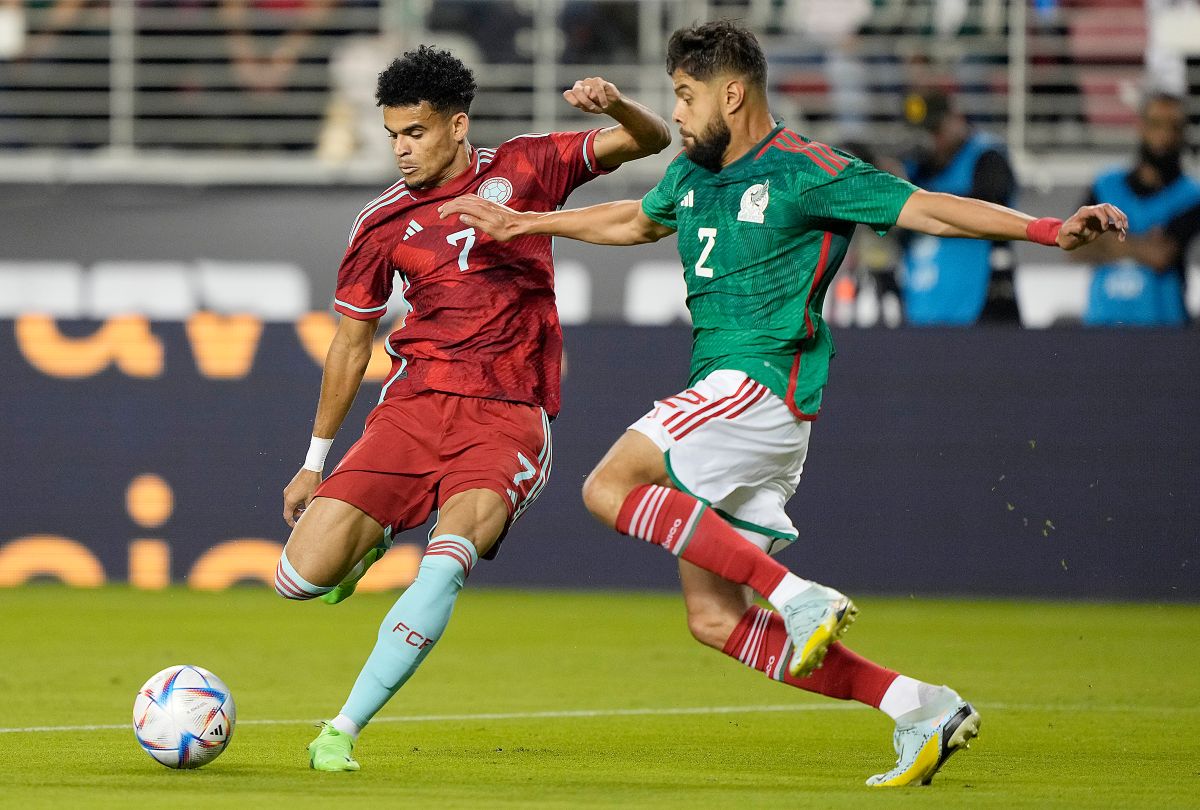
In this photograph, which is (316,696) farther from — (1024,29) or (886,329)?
(1024,29)

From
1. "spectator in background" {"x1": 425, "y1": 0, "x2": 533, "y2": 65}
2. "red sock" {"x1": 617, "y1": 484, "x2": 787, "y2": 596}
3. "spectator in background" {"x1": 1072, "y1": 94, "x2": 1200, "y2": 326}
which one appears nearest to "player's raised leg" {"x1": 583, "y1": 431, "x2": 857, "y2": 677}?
"red sock" {"x1": 617, "y1": 484, "x2": 787, "y2": 596}

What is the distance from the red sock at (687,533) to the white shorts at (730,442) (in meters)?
0.15

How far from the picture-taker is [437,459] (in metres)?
6.36

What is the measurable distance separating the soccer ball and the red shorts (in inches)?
31.6

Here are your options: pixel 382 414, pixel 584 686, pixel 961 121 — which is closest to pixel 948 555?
pixel 961 121

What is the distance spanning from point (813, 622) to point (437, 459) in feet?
5.43

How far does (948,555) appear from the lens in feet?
38.1

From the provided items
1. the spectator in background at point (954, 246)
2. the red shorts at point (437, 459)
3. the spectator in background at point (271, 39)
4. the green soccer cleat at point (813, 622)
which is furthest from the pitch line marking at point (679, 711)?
the spectator in background at point (271, 39)

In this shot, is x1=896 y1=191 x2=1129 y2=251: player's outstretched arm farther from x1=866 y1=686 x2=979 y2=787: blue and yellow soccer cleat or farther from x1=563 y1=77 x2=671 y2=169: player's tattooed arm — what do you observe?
x1=866 y1=686 x2=979 y2=787: blue and yellow soccer cleat

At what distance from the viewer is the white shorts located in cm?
563

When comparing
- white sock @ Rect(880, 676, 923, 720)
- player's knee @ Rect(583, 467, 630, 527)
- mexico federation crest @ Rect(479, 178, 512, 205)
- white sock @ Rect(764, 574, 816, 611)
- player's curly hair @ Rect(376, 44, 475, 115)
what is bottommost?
white sock @ Rect(880, 676, 923, 720)

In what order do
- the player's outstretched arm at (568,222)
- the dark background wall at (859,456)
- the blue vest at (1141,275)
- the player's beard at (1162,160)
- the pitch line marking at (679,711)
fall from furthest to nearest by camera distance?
the blue vest at (1141,275) < the player's beard at (1162,160) < the dark background wall at (859,456) < the pitch line marking at (679,711) < the player's outstretched arm at (568,222)

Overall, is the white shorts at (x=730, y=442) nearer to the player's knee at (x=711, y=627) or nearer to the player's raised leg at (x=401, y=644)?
the player's knee at (x=711, y=627)

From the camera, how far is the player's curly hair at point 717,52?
583 cm
